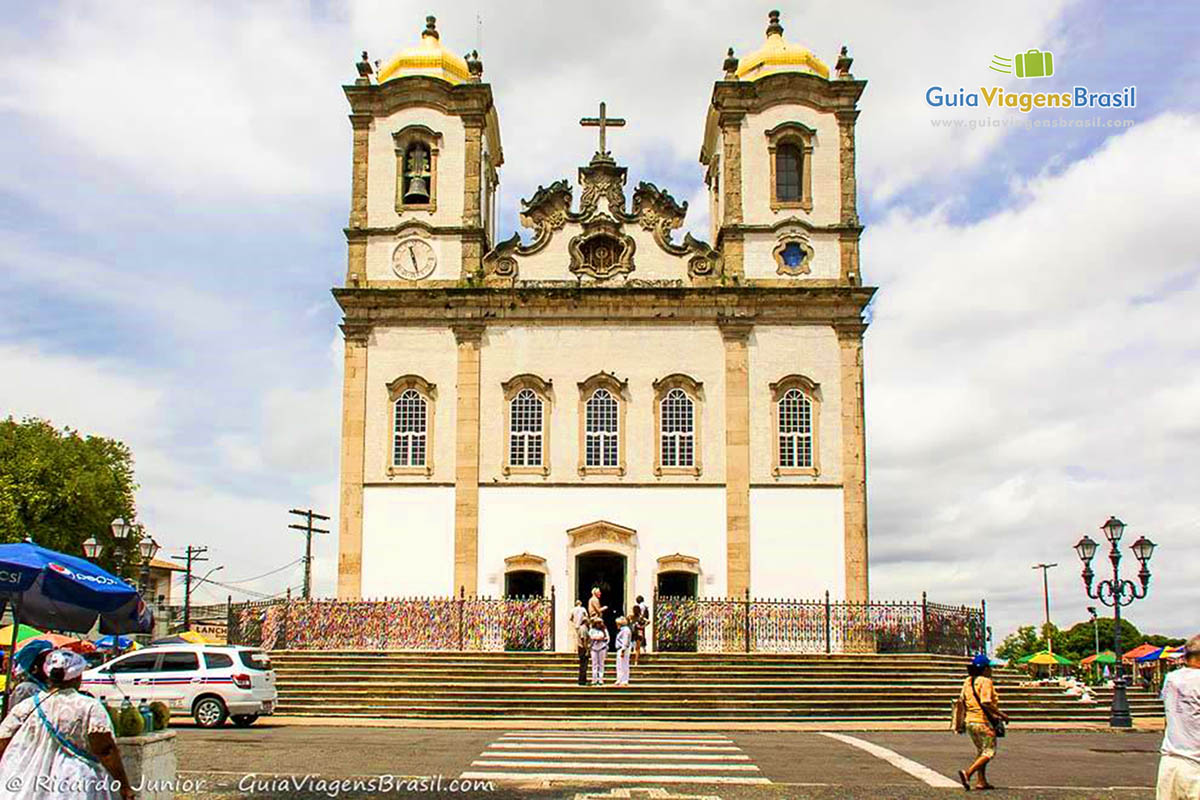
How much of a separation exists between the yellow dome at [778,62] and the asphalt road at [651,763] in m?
20.6

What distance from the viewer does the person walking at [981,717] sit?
40.4 ft

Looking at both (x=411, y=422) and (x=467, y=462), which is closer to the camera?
(x=467, y=462)

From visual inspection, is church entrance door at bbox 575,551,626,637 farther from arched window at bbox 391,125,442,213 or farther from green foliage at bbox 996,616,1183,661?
green foliage at bbox 996,616,1183,661

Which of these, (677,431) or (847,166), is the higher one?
(847,166)

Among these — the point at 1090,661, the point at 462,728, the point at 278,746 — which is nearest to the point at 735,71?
the point at 462,728

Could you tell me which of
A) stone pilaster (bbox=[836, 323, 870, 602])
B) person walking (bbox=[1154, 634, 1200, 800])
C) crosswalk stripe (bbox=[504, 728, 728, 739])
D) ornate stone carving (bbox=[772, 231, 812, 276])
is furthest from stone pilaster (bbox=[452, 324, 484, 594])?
person walking (bbox=[1154, 634, 1200, 800])

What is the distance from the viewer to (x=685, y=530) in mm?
31828

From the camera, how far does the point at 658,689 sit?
23500 mm

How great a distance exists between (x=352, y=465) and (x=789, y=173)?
13737 mm

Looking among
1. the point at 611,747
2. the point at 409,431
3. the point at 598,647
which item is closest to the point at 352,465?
the point at 409,431

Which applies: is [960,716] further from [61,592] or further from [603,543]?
[603,543]

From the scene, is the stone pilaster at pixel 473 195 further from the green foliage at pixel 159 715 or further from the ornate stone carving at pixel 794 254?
the green foliage at pixel 159 715

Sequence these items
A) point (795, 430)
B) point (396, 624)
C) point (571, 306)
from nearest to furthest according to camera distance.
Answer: point (396, 624)
point (795, 430)
point (571, 306)

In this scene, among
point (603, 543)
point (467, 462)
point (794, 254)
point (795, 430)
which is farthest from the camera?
point (794, 254)
